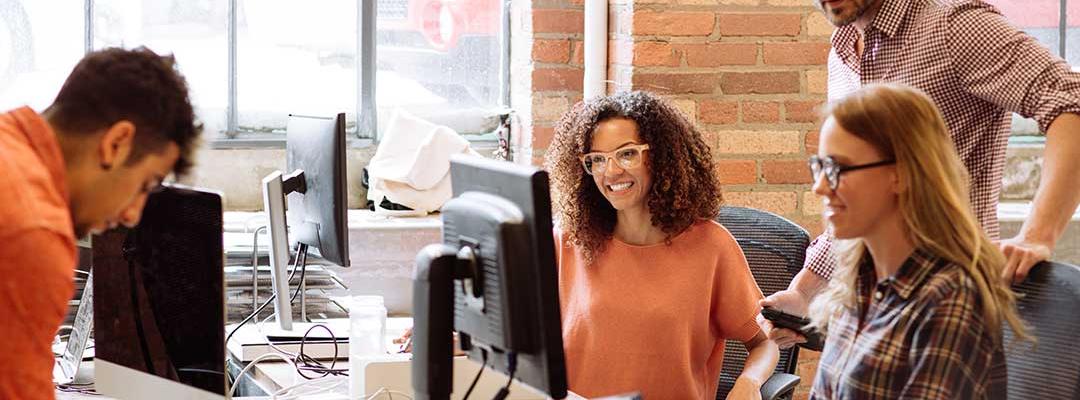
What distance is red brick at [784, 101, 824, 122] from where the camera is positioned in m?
3.51

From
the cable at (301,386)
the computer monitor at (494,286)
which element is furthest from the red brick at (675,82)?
the computer monitor at (494,286)

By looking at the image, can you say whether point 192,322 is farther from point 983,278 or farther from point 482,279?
point 983,278

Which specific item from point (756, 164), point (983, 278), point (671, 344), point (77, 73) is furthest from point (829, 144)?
point (756, 164)

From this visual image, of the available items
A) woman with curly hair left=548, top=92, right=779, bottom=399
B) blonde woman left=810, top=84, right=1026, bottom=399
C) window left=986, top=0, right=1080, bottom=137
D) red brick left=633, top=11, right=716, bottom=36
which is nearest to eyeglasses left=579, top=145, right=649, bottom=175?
woman with curly hair left=548, top=92, right=779, bottom=399

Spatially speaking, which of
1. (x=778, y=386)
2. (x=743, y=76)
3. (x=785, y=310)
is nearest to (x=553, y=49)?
(x=743, y=76)

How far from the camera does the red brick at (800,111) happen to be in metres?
3.51

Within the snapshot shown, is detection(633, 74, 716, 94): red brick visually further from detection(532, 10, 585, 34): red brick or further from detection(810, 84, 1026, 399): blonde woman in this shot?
detection(810, 84, 1026, 399): blonde woman

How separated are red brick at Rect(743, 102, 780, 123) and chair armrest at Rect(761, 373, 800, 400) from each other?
1.03m

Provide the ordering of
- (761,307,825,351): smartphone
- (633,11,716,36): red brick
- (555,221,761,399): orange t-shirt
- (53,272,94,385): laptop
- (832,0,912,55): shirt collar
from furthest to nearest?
(633,11,716,36): red brick → (53,272,94,385): laptop → (555,221,761,399): orange t-shirt → (832,0,912,55): shirt collar → (761,307,825,351): smartphone

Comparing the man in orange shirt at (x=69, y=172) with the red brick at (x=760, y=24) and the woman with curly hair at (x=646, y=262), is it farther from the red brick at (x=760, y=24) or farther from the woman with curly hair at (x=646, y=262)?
the red brick at (x=760, y=24)

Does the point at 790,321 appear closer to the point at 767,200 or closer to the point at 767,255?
the point at 767,255

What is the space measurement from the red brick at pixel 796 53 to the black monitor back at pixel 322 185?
123cm

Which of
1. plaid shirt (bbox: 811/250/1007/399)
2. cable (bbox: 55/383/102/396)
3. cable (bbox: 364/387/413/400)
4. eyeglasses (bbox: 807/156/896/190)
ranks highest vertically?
eyeglasses (bbox: 807/156/896/190)

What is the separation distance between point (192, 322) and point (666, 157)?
97cm
